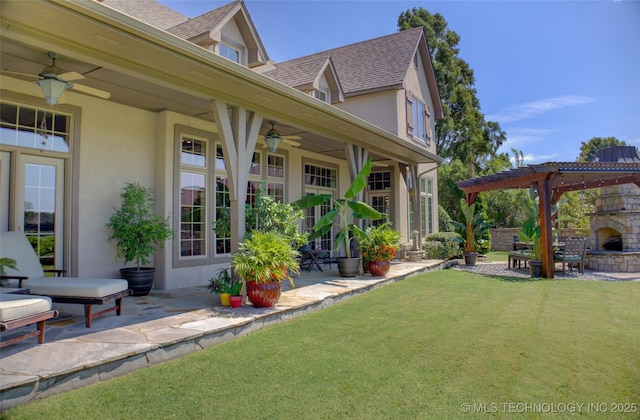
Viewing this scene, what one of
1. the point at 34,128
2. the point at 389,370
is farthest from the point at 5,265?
the point at 389,370

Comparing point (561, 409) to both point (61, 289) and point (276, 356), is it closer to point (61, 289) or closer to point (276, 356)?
point (276, 356)

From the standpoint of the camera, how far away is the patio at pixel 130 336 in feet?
9.91

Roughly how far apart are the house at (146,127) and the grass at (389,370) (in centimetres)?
216

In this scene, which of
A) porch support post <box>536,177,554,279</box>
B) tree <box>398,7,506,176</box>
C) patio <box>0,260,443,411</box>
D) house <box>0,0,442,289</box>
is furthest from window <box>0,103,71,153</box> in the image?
tree <box>398,7,506,176</box>

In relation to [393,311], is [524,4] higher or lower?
higher

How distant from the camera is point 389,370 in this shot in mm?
3590

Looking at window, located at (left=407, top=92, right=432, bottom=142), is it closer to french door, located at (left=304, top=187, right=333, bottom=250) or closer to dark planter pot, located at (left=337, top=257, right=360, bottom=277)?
french door, located at (left=304, top=187, right=333, bottom=250)

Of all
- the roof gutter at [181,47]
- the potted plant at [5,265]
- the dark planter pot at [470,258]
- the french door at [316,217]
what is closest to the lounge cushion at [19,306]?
the potted plant at [5,265]

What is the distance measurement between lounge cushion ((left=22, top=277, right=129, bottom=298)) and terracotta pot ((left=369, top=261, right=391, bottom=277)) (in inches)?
204

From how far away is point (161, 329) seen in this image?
422cm

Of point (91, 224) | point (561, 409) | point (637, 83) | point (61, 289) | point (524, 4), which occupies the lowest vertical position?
point (561, 409)

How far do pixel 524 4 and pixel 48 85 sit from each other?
8.60 meters

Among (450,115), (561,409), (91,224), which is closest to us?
(561,409)

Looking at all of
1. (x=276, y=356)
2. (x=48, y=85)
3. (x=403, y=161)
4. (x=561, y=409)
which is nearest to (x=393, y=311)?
(x=276, y=356)
